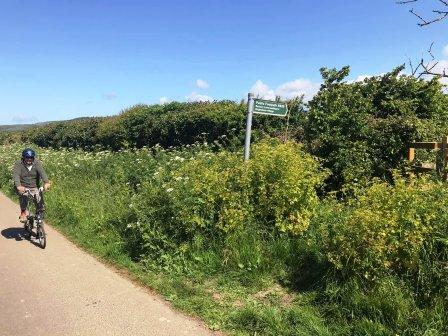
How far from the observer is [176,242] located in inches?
274

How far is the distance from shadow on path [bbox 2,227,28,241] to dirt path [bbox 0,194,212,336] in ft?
4.46

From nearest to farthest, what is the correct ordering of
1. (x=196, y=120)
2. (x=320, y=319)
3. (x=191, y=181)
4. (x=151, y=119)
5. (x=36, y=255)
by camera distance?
(x=320, y=319), (x=191, y=181), (x=36, y=255), (x=196, y=120), (x=151, y=119)

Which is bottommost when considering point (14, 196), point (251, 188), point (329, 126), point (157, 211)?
point (14, 196)

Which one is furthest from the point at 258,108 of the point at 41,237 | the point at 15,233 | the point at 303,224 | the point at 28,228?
the point at 15,233

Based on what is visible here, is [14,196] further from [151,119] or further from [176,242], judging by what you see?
[176,242]

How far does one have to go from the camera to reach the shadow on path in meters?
9.24

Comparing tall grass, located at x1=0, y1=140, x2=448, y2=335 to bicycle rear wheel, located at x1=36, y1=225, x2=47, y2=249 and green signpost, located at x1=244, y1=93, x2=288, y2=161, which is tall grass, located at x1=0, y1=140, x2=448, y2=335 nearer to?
green signpost, located at x1=244, y1=93, x2=288, y2=161

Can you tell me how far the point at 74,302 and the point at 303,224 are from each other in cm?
325

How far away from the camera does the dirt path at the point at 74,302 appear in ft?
16.0

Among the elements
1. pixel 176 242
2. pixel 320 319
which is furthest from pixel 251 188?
pixel 320 319

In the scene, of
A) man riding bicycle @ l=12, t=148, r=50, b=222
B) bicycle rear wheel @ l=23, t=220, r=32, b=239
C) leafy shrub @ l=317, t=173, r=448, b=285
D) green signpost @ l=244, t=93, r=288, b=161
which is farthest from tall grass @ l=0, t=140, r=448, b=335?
man riding bicycle @ l=12, t=148, r=50, b=222

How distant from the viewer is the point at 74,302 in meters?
5.59

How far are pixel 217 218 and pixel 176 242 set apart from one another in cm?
76

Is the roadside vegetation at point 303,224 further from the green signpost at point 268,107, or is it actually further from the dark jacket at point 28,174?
the dark jacket at point 28,174
